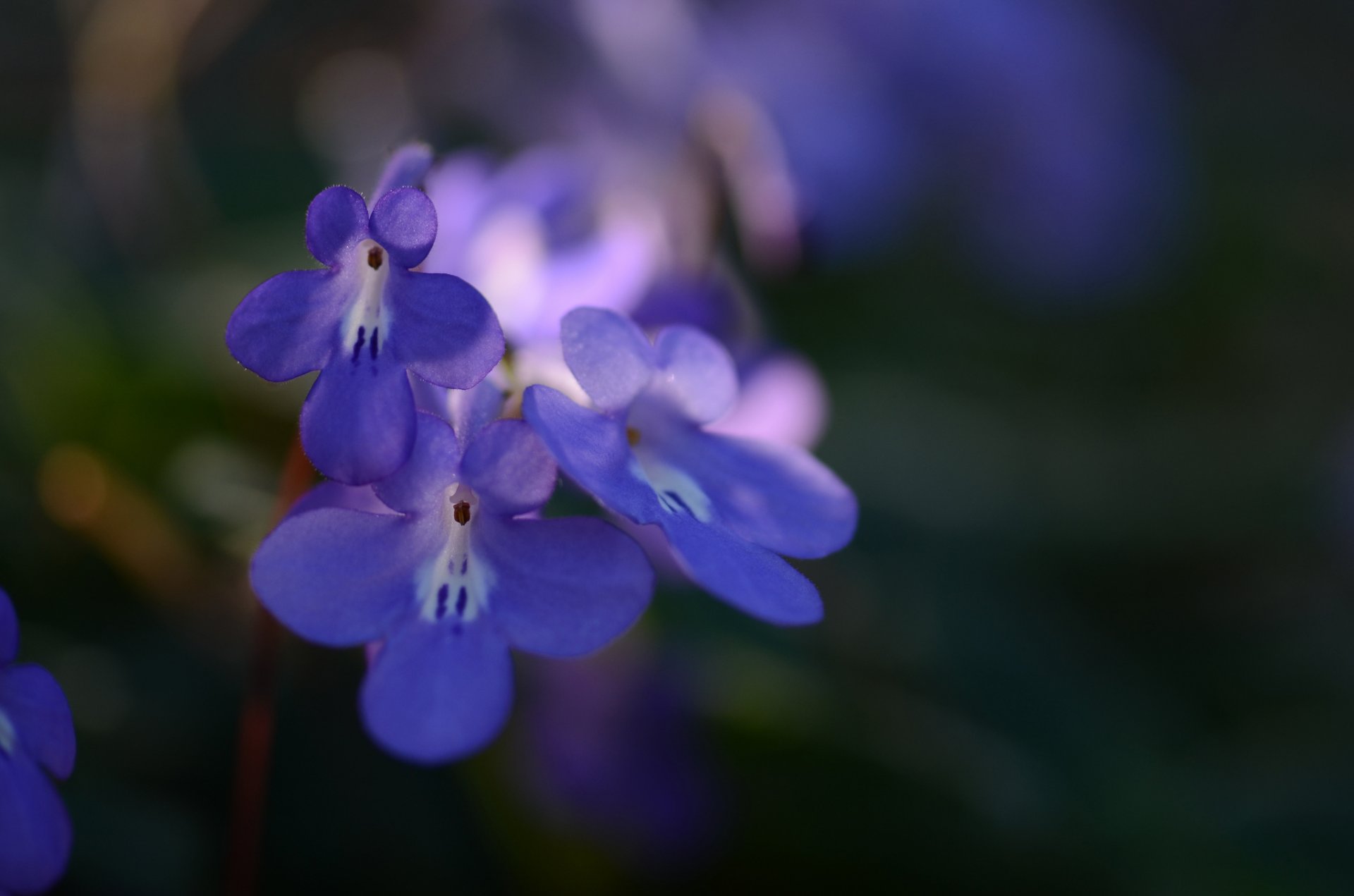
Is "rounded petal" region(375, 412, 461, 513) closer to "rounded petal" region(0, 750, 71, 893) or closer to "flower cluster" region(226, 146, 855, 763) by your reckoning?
"flower cluster" region(226, 146, 855, 763)

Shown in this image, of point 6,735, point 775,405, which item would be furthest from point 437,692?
point 775,405

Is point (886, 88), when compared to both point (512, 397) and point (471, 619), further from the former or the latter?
point (471, 619)

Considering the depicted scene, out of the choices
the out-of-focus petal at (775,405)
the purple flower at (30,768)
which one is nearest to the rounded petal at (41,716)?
the purple flower at (30,768)

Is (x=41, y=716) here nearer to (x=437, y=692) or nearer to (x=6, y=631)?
(x=6, y=631)

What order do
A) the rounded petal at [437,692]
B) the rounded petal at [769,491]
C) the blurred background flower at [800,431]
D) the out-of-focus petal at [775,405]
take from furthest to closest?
1. the blurred background flower at [800,431]
2. the out-of-focus petal at [775,405]
3. the rounded petal at [769,491]
4. the rounded petal at [437,692]

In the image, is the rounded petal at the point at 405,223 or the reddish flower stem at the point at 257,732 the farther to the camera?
the reddish flower stem at the point at 257,732

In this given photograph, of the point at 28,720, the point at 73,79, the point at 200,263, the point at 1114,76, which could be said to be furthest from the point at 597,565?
the point at 1114,76

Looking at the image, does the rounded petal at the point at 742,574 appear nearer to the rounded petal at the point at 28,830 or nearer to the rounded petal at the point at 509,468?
the rounded petal at the point at 509,468
